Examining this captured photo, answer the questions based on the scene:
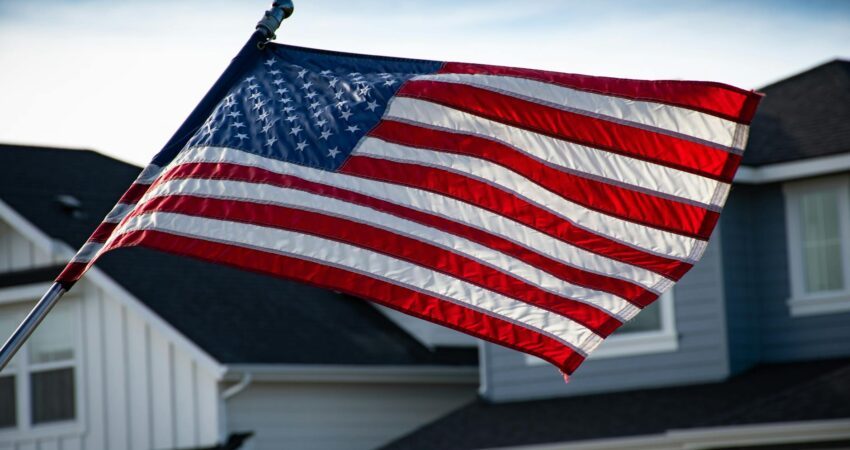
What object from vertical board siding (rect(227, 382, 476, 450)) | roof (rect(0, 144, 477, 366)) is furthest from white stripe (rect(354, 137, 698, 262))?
vertical board siding (rect(227, 382, 476, 450))

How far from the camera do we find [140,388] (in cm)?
1938

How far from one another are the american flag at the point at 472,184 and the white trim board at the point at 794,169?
36.2 feet

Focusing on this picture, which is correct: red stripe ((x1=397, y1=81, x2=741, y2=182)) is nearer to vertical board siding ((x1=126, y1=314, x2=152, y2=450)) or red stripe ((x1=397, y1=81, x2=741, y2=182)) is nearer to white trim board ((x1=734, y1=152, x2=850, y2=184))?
white trim board ((x1=734, y1=152, x2=850, y2=184))

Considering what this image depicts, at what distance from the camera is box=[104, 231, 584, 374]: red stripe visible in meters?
7.43

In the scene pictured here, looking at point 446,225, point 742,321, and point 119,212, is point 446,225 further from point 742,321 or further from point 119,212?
point 742,321

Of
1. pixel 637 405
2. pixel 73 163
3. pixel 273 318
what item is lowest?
pixel 637 405

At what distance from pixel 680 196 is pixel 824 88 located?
13736 mm

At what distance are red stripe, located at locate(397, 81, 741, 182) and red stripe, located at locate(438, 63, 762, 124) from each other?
0.51 feet

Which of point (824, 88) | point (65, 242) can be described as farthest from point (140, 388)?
point (824, 88)

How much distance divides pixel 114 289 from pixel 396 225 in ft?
39.5

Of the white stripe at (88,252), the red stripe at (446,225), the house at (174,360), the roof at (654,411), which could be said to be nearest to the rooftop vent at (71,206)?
the house at (174,360)

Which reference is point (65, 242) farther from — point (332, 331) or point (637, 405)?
point (637, 405)

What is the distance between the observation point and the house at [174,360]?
62.4 ft

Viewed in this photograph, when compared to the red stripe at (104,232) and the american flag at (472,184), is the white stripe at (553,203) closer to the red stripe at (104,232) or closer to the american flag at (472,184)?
the american flag at (472,184)
